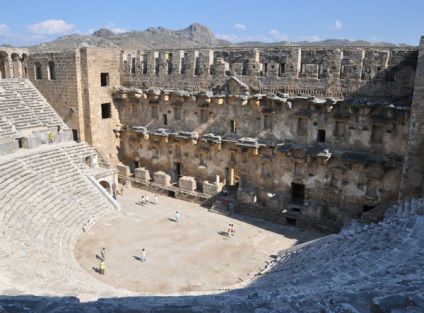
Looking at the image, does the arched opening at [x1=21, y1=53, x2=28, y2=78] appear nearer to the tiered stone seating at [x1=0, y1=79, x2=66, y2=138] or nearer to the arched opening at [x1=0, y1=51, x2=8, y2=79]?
the tiered stone seating at [x1=0, y1=79, x2=66, y2=138]

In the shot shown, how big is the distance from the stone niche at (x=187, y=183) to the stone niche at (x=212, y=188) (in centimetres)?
77

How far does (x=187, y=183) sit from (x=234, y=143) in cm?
333

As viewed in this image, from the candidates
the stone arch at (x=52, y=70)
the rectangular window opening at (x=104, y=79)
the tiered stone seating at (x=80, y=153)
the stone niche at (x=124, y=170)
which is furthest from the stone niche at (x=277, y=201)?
the stone arch at (x=52, y=70)

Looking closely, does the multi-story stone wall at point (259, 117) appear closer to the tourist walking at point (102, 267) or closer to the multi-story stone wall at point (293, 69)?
the multi-story stone wall at point (293, 69)

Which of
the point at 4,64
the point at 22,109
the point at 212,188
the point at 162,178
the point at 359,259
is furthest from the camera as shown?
the point at 4,64

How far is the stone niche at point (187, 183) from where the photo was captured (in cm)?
1934

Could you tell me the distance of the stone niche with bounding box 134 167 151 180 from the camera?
20891 millimetres

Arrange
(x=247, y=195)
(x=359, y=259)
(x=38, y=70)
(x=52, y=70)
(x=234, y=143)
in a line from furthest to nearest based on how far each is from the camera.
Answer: (x=38, y=70)
(x=52, y=70)
(x=234, y=143)
(x=247, y=195)
(x=359, y=259)

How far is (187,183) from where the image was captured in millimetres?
19406

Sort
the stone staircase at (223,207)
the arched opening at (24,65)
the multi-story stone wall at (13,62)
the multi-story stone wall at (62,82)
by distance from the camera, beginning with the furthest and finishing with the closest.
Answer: the arched opening at (24,65), the multi-story stone wall at (13,62), the multi-story stone wall at (62,82), the stone staircase at (223,207)

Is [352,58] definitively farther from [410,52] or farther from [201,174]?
[201,174]

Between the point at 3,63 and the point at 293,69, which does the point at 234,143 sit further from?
the point at 3,63

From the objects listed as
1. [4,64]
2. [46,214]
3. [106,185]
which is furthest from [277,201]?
[4,64]

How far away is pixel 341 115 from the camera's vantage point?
15.0m
